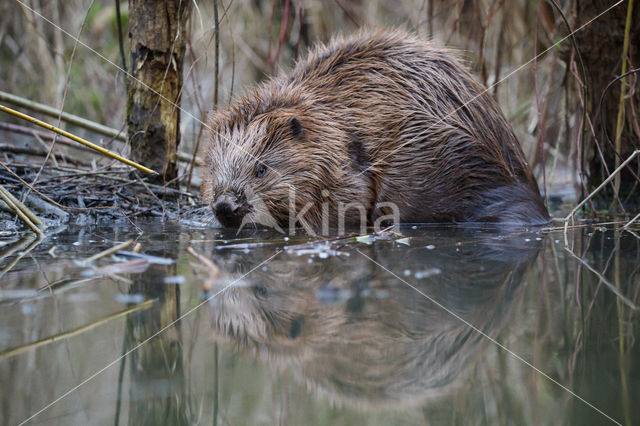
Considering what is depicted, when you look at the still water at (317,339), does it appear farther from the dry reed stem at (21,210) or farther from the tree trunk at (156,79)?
the tree trunk at (156,79)

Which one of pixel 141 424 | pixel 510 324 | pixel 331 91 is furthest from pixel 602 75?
pixel 141 424

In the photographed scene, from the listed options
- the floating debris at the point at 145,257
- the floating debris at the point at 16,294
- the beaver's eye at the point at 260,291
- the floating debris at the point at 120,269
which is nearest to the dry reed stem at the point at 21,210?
the floating debris at the point at 145,257

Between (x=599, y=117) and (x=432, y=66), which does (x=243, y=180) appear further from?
(x=599, y=117)

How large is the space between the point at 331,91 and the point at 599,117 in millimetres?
1687

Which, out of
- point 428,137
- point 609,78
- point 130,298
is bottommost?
point 130,298

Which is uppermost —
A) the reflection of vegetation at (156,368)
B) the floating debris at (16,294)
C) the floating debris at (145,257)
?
the floating debris at (145,257)

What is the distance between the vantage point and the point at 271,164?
349 centimetres

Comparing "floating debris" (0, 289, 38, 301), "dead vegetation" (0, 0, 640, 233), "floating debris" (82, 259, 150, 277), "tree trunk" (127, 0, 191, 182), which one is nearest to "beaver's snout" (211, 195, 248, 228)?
"dead vegetation" (0, 0, 640, 233)

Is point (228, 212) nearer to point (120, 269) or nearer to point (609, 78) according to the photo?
point (120, 269)

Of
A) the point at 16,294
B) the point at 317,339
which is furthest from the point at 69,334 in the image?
the point at 317,339

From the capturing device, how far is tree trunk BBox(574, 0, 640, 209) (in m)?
3.62

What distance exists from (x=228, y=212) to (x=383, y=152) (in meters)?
1.00

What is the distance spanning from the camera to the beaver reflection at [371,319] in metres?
1.16

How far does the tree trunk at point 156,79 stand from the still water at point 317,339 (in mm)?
1479
